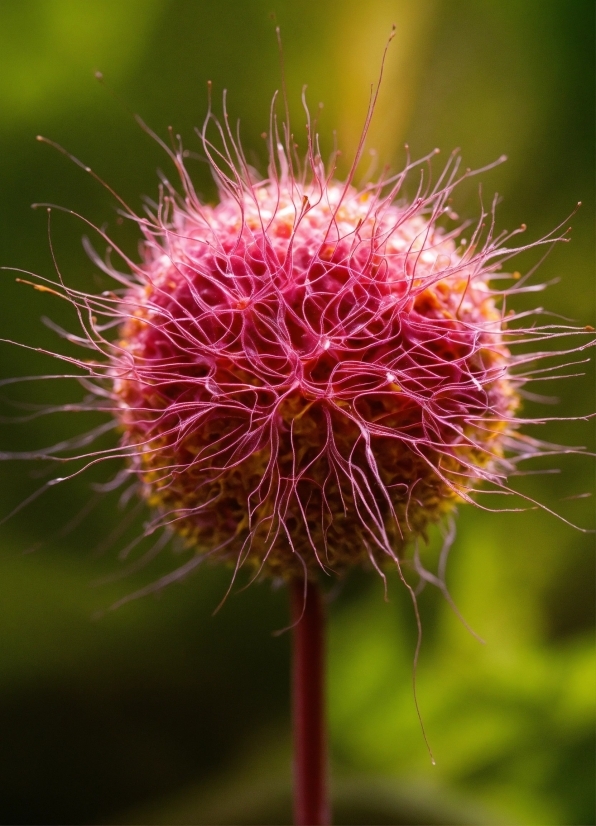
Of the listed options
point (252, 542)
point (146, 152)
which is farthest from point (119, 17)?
point (252, 542)

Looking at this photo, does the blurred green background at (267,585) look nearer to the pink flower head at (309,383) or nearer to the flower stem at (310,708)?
the flower stem at (310,708)


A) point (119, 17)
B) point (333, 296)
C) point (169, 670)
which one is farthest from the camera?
point (169, 670)

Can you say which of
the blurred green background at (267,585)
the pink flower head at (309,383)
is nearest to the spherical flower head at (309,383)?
the pink flower head at (309,383)

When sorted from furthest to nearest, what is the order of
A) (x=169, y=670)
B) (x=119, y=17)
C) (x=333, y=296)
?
(x=169, y=670)
(x=119, y=17)
(x=333, y=296)

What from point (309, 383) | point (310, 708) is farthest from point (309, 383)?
point (310, 708)

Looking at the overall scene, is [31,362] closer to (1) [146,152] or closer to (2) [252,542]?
(1) [146,152]

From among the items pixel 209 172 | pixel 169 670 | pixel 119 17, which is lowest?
pixel 169 670

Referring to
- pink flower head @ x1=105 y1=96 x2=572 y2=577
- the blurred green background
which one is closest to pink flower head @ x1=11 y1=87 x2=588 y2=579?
pink flower head @ x1=105 y1=96 x2=572 y2=577
